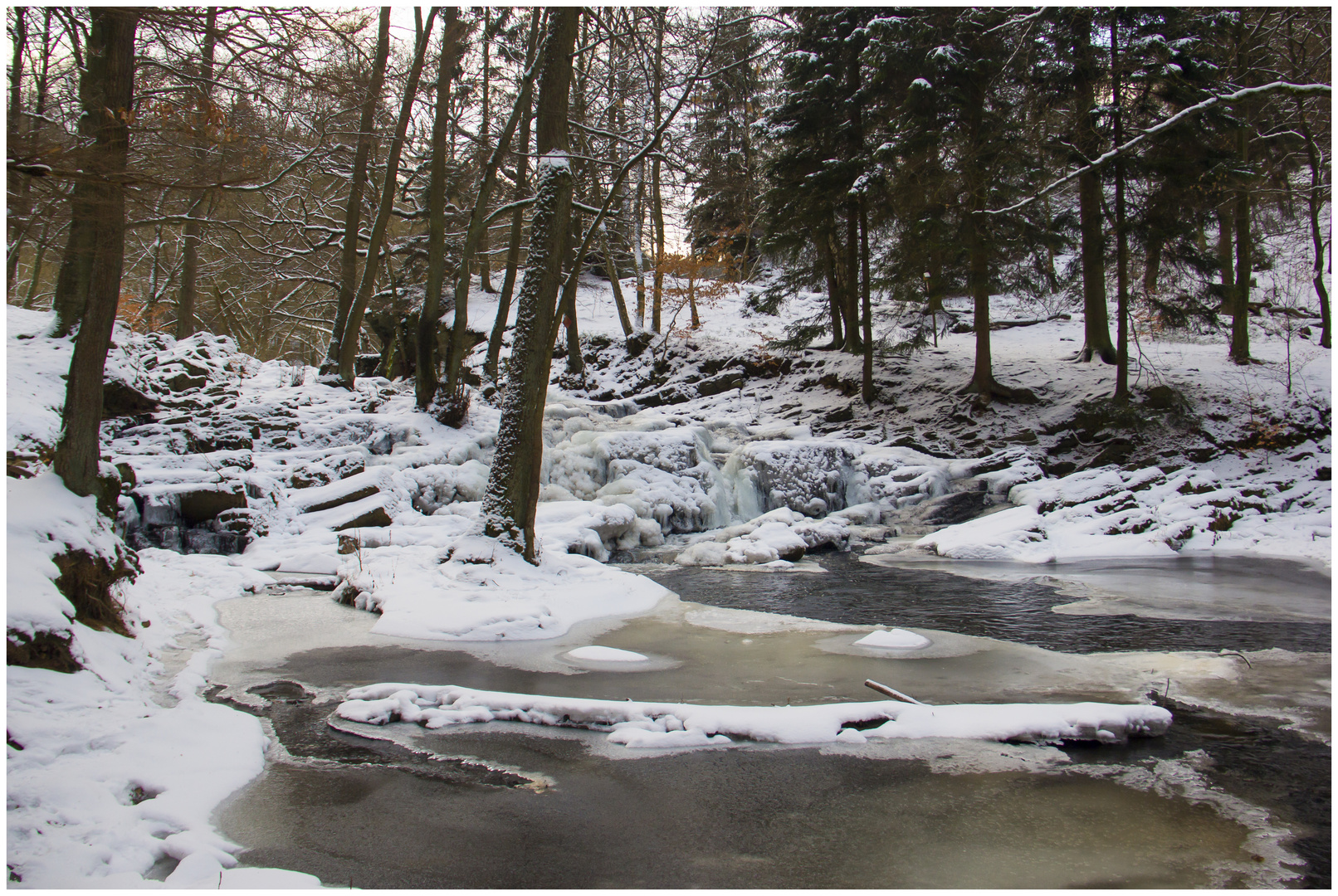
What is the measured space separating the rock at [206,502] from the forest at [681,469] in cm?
5

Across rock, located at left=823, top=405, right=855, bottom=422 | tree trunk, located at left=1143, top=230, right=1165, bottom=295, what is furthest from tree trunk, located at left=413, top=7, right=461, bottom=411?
tree trunk, located at left=1143, top=230, right=1165, bottom=295

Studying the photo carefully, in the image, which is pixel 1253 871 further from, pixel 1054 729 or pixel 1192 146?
pixel 1192 146

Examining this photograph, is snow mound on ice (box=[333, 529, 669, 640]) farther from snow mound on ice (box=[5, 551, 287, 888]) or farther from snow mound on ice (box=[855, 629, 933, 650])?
snow mound on ice (box=[855, 629, 933, 650])

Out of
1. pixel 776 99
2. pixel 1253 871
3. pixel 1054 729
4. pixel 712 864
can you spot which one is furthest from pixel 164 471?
pixel 776 99

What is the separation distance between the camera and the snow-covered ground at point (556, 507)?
3416 millimetres

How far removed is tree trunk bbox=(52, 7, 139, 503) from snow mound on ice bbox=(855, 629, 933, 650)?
6280mm

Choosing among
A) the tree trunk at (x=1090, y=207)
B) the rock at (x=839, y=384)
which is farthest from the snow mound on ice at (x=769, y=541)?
the tree trunk at (x=1090, y=207)

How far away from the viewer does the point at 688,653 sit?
5.68 m

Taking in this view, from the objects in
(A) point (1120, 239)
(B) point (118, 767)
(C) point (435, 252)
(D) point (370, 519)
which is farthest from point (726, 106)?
(A) point (1120, 239)

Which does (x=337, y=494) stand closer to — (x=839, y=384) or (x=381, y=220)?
(x=381, y=220)

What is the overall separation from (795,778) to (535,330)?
5.89 metres

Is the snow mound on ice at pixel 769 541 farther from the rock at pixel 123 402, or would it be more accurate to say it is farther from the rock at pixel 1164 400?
the rock at pixel 123 402

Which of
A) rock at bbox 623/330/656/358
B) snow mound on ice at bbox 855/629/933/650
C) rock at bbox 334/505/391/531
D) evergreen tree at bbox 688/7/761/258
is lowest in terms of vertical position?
snow mound on ice at bbox 855/629/933/650

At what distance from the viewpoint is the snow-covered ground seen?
3.42 metres
